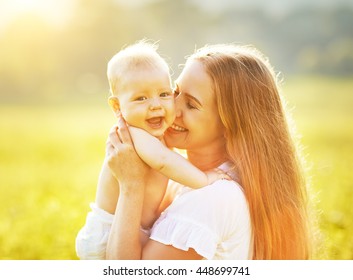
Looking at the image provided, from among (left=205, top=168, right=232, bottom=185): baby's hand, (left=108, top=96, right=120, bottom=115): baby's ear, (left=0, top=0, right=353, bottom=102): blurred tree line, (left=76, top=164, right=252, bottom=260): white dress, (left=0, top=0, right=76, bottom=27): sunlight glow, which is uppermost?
(left=0, top=0, right=353, bottom=102): blurred tree line

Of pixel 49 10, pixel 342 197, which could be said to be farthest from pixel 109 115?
pixel 342 197

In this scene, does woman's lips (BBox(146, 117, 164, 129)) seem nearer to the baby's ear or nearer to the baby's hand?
the baby's ear

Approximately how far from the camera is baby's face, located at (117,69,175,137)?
2.41 metres

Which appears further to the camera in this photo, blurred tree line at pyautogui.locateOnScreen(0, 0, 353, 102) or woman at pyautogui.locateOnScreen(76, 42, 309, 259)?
blurred tree line at pyautogui.locateOnScreen(0, 0, 353, 102)

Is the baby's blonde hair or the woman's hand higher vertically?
the baby's blonde hair

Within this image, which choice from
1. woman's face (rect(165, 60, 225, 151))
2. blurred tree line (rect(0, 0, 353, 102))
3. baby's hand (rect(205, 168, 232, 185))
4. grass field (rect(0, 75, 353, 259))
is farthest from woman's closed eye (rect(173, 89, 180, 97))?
blurred tree line (rect(0, 0, 353, 102))

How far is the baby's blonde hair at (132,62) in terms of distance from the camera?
242 cm

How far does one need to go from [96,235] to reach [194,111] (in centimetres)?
70

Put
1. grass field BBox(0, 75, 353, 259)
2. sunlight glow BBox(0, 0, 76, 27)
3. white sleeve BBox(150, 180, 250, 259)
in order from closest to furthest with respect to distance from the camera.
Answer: white sleeve BBox(150, 180, 250, 259) < grass field BBox(0, 75, 353, 259) < sunlight glow BBox(0, 0, 76, 27)

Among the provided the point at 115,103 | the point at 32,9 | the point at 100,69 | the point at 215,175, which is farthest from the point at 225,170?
the point at 100,69

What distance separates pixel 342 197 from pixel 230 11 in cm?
1055

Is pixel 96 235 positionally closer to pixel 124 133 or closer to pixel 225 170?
pixel 124 133

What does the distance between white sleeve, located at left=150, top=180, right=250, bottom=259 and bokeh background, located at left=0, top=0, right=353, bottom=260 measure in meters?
3.27

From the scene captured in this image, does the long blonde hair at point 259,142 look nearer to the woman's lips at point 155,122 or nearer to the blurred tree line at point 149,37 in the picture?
Result: the woman's lips at point 155,122
